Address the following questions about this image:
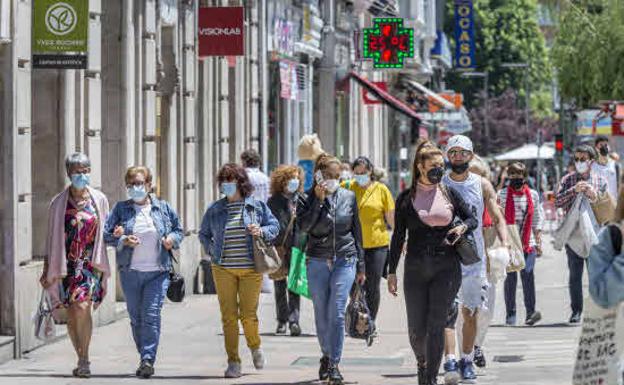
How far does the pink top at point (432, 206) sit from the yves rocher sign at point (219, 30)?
12.1m

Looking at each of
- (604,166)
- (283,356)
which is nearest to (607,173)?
(604,166)

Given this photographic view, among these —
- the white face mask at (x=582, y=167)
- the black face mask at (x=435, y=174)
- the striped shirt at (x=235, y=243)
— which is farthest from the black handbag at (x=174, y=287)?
the white face mask at (x=582, y=167)

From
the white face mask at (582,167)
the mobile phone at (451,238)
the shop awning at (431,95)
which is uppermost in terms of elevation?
the shop awning at (431,95)

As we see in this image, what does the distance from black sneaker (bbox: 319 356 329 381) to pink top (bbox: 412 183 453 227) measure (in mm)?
1890

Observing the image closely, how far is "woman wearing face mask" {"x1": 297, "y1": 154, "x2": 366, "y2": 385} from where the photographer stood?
45.7 feet

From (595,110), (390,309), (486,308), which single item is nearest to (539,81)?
(595,110)

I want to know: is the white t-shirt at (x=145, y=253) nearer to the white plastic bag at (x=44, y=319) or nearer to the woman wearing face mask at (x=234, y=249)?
the woman wearing face mask at (x=234, y=249)

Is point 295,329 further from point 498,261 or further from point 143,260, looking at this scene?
point 498,261

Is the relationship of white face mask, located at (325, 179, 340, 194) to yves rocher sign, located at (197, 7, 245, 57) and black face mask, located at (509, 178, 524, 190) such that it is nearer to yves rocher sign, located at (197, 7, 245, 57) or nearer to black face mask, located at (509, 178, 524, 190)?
black face mask, located at (509, 178, 524, 190)

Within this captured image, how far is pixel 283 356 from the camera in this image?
15969 millimetres

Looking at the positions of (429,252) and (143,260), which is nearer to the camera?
(429,252)

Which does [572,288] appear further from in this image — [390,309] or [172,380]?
[172,380]

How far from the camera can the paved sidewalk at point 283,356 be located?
554 inches

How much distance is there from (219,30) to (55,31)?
28.6 feet
